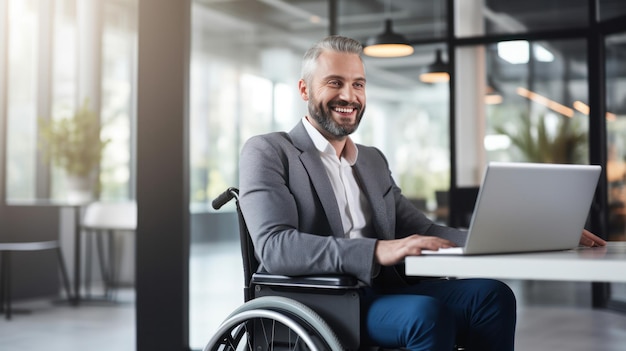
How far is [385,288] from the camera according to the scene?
232 cm

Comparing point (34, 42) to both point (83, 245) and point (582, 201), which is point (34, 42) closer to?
point (83, 245)

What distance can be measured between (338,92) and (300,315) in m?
0.65

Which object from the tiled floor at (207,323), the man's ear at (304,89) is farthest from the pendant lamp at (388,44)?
the man's ear at (304,89)

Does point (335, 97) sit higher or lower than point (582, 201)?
higher

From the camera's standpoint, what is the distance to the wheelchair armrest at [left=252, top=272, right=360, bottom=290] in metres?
1.92

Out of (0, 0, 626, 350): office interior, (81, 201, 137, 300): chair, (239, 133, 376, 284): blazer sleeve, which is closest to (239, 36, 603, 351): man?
(239, 133, 376, 284): blazer sleeve

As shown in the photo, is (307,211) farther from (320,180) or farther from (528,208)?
(528,208)

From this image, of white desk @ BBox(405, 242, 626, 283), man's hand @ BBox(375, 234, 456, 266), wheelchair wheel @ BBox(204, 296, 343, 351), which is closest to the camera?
white desk @ BBox(405, 242, 626, 283)

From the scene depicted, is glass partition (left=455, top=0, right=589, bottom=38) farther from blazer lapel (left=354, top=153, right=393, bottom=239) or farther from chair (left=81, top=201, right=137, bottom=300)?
blazer lapel (left=354, top=153, right=393, bottom=239)

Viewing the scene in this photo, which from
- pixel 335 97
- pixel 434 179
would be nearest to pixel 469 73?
pixel 434 179

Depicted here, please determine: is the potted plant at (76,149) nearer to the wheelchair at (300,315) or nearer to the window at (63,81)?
the window at (63,81)

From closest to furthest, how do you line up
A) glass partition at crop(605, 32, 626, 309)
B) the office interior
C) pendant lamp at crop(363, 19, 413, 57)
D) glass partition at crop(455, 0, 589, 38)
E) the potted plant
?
the office interior < glass partition at crop(605, 32, 626, 309) < glass partition at crop(455, 0, 589, 38) < pendant lamp at crop(363, 19, 413, 57) < the potted plant

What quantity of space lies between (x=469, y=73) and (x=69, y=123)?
325cm

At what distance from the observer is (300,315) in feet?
6.37
